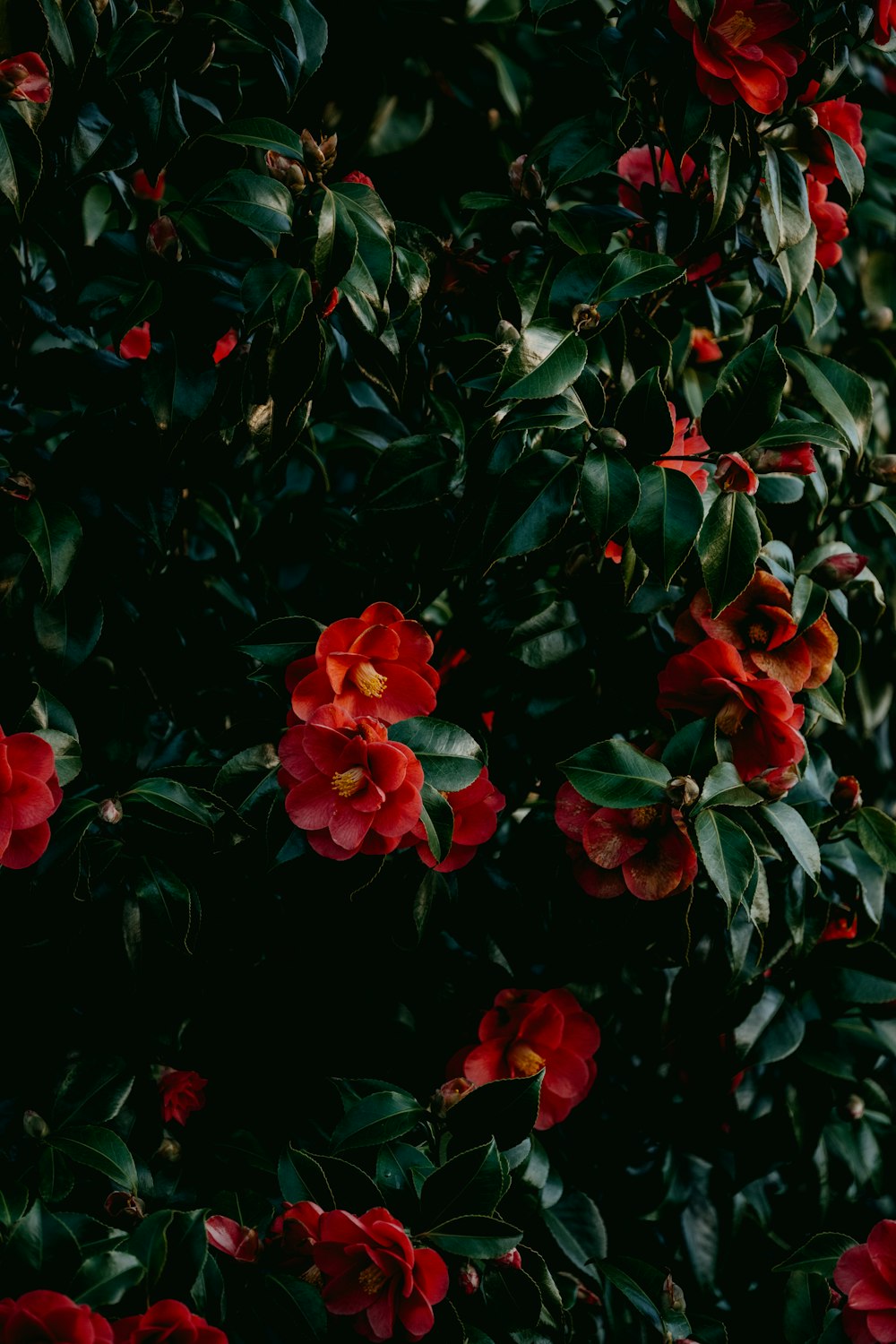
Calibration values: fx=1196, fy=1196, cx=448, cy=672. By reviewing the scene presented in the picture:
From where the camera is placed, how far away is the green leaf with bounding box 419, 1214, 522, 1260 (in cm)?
84

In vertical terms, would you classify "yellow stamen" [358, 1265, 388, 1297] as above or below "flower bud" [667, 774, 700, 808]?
below

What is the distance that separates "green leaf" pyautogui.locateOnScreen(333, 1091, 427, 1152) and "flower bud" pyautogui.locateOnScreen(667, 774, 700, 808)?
1.09ft

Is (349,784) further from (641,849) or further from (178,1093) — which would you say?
(178,1093)

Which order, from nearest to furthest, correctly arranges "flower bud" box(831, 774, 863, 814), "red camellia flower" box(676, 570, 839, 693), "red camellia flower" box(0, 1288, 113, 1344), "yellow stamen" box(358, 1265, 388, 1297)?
"red camellia flower" box(0, 1288, 113, 1344)
"yellow stamen" box(358, 1265, 388, 1297)
"red camellia flower" box(676, 570, 839, 693)
"flower bud" box(831, 774, 863, 814)

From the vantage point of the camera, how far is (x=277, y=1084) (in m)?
1.22

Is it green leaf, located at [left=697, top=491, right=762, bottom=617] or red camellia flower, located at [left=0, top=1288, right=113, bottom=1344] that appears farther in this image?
green leaf, located at [left=697, top=491, right=762, bottom=617]

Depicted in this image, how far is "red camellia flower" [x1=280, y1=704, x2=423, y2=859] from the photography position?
907mm

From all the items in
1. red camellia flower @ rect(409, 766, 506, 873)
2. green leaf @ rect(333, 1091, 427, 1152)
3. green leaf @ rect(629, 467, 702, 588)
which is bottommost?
green leaf @ rect(333, 1091, 427, 1152)

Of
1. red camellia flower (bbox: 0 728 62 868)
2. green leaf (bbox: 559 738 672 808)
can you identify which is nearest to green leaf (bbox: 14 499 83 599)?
red camellia flower (bbox: 0 728 62 868)

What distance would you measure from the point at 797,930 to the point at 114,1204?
2.15 feet

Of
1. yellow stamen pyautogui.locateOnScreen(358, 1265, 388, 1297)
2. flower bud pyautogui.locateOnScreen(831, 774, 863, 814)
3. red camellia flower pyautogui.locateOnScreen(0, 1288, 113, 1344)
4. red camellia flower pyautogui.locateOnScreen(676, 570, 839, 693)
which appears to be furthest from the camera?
flower bud pyautogui.locateOnScreen(831, 774, 863, 814)

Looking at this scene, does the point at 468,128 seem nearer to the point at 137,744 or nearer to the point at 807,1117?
the point at 137,744

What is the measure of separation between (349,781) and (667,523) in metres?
0.32

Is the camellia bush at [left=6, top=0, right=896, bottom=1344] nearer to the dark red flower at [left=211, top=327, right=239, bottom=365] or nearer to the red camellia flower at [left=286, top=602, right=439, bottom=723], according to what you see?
the red camellia flower at [left=286, top=602, right=439, bottom=723]
